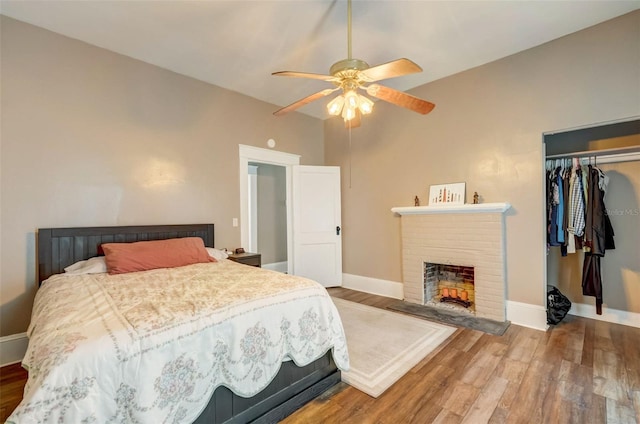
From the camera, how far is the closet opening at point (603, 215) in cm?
295

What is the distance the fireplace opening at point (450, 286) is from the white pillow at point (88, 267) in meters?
3.63

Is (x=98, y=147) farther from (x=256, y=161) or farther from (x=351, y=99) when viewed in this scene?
(x=351, y=99)

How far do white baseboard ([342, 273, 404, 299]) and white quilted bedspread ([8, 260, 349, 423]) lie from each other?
90.3 inches

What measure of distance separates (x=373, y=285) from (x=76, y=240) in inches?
146

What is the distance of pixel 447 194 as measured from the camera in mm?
3609

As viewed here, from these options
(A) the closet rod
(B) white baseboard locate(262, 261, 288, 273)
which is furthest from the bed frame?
(A) the closet rod

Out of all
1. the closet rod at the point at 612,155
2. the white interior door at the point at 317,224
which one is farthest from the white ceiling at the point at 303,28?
the white interior door at the point at 317,224

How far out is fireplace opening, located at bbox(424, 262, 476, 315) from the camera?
11.8 ft

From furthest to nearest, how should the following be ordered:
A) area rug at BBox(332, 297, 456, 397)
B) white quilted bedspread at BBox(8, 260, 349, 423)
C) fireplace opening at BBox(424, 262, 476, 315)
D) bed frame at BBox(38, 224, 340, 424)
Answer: fireplace opening at BBox(424, 262, 476, 315)
area rug at BBox(332, 297, 456, 397)
bed frame at BBox(38, 224, 340, 424)
white quilted bedspread at BBox(8, 260, 349, 423)

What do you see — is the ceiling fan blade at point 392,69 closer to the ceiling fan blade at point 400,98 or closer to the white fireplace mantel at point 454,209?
the ceiling fan blade at point 400,98

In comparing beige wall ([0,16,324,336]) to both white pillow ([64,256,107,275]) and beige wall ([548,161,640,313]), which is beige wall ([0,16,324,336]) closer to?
white pillow ([64,256,107,275])

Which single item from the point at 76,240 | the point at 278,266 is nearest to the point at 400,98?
the point at 76,240

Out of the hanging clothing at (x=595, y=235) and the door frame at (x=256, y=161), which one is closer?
the hanging clothing at (x=595, y=235)

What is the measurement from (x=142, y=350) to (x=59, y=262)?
2.12m
